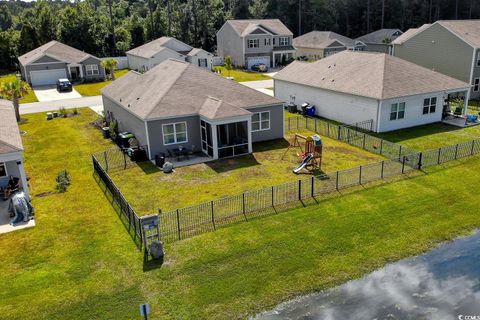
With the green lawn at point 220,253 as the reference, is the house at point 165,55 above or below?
above

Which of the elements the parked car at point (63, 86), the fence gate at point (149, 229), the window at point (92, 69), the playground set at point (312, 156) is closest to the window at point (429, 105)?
the playground set at point (312, 156)

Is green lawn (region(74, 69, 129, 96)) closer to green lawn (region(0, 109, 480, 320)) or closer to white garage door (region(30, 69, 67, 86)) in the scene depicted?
white garage door (region(30, 69, 67, 86))

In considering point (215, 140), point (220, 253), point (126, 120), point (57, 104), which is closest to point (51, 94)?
point (57, 104)

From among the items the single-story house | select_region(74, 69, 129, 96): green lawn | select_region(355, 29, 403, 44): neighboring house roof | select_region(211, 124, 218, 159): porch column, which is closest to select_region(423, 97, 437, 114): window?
select_region(211, 124, 218, 159): porch column

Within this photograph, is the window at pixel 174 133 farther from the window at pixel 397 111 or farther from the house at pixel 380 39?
the house at pixel 380 39

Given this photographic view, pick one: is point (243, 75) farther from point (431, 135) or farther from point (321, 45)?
point (431, 135)

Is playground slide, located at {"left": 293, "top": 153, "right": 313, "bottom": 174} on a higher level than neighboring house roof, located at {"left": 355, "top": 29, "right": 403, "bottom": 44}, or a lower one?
lower
